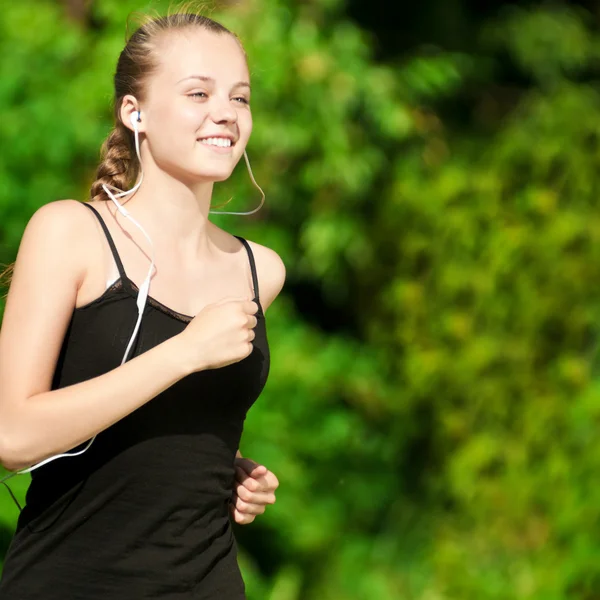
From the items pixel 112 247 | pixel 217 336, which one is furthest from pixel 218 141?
pixel 217 336

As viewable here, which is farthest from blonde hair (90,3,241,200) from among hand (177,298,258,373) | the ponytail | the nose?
hand (177,298,258,373)

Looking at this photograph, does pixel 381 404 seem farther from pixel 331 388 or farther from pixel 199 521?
pixel 199 521

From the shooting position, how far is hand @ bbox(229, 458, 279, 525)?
1.85 meters

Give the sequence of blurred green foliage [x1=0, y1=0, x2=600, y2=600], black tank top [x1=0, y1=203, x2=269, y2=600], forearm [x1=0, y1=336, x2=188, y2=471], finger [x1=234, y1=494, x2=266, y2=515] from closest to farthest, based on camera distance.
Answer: forearm [x1=0, y1=336, x2=188, y2=471] < black tank top [x1=0, y1=203, x2=269, y2=600] < finger [x1=234, y1=494, x2=266, y2=515] < blurred green foliage [x1=0, y1=0, x2=600, y2=600]

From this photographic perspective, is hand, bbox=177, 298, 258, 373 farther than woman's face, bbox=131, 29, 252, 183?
No

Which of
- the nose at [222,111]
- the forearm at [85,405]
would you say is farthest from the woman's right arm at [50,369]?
the nose at [222,111]

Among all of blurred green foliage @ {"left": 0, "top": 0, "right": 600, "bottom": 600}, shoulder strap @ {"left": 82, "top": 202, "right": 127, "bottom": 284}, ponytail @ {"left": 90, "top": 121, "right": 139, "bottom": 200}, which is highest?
ponytail @ {"left": 90, "top": 121, "right": 139, "bottom": 200}

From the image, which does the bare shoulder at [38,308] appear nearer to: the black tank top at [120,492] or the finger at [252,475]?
the black tank top at [120,492]

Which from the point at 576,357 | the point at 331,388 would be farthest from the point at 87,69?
the point at 576,357

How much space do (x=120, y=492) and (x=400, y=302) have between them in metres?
3.92

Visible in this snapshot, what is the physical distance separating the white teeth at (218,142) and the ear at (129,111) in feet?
0.38

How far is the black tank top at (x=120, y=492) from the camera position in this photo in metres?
1.60

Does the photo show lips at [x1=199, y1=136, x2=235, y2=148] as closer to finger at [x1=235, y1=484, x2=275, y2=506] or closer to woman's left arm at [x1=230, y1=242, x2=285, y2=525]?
woman's left arm at [x1=230, y1=242, x2=285, y2=525]

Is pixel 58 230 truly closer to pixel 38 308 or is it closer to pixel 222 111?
pixel 38 308
